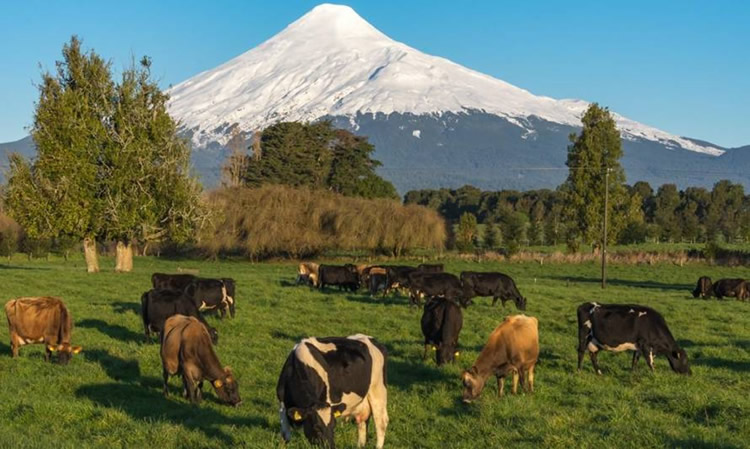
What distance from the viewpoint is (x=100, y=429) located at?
9523 millimetres

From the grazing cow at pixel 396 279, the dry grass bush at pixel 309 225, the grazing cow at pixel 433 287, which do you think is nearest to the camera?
the grazing cow at pixel 433 287

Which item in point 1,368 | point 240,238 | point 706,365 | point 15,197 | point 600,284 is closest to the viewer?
point 1,368

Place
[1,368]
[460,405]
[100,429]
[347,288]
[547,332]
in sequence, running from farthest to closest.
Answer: [347,288], [547,332], [1,368], [460,405], [100,429]

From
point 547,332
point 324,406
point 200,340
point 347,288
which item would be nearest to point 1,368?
point 200,340

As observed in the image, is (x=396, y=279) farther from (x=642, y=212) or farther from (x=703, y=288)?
(x=642, y=212)

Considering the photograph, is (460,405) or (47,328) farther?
(47,328)

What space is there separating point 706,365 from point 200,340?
9.59 m

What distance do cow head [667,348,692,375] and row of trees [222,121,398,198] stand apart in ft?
202

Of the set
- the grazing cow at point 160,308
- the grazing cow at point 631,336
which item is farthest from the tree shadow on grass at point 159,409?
the grazing cow at point 631,336

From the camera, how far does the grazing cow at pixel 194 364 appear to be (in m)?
10.8

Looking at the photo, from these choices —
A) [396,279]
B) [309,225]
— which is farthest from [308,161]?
[396,279]

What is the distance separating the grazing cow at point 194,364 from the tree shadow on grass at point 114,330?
193 inches

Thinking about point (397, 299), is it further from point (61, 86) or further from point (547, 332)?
point (61, 86)

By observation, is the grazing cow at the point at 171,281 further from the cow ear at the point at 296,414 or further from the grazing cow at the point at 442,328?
the cow ear at the point at 296,414
